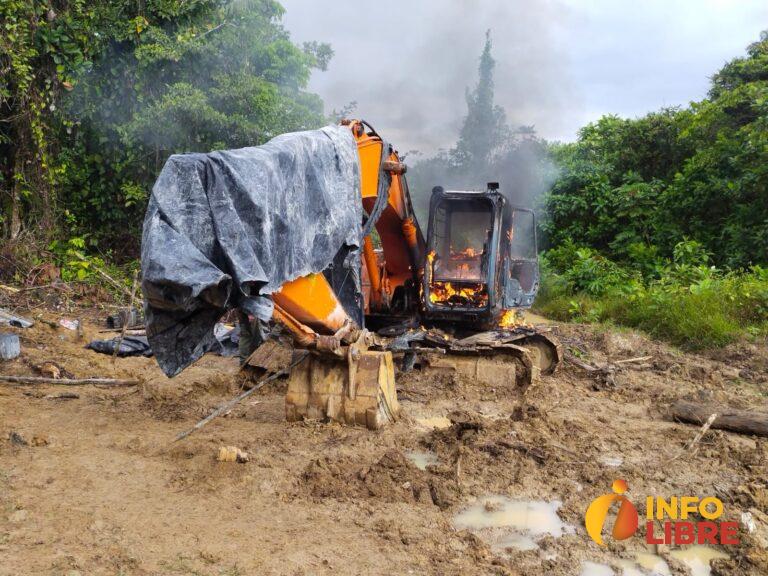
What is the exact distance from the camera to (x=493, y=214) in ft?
27.1

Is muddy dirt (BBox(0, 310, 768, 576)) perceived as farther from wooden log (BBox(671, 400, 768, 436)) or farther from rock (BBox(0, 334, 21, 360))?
rock (BBox(0, 334, 21, 360))

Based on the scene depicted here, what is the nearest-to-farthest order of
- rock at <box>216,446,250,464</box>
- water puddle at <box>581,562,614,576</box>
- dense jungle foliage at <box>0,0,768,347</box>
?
water puddle at <box>581,562,614,576</box>
rock at <box>216,446,250,464</box>
dense jungle foliage at <box>0,0,768,347</box>

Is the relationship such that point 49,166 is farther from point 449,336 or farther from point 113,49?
point 449,336

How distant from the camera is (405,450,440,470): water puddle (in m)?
5.30

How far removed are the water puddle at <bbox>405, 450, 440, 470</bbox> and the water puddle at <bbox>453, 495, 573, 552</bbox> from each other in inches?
27.7

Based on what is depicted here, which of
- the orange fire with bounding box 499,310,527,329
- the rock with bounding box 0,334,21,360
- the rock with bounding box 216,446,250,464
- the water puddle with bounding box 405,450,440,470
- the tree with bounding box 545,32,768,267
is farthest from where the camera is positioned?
the tree with bounding box 545,32,768,267

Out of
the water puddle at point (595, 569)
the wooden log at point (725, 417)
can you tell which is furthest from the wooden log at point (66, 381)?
the wooden log at point (725, 417)

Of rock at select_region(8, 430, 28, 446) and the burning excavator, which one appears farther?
the burning excavator

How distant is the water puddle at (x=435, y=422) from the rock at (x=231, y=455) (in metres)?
1.91

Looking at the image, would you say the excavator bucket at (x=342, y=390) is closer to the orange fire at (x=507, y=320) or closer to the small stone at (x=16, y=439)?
the small stone at (x=16, y=439)

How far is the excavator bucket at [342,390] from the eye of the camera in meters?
5.78

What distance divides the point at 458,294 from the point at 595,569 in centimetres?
483

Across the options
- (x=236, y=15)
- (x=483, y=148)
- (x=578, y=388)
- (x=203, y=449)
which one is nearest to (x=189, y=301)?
(x=203, y=449)

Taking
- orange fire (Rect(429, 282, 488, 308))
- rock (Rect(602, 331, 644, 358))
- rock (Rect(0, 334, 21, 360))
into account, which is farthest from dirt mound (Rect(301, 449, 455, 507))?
rock (Rect(602, 331, 644, 358))
